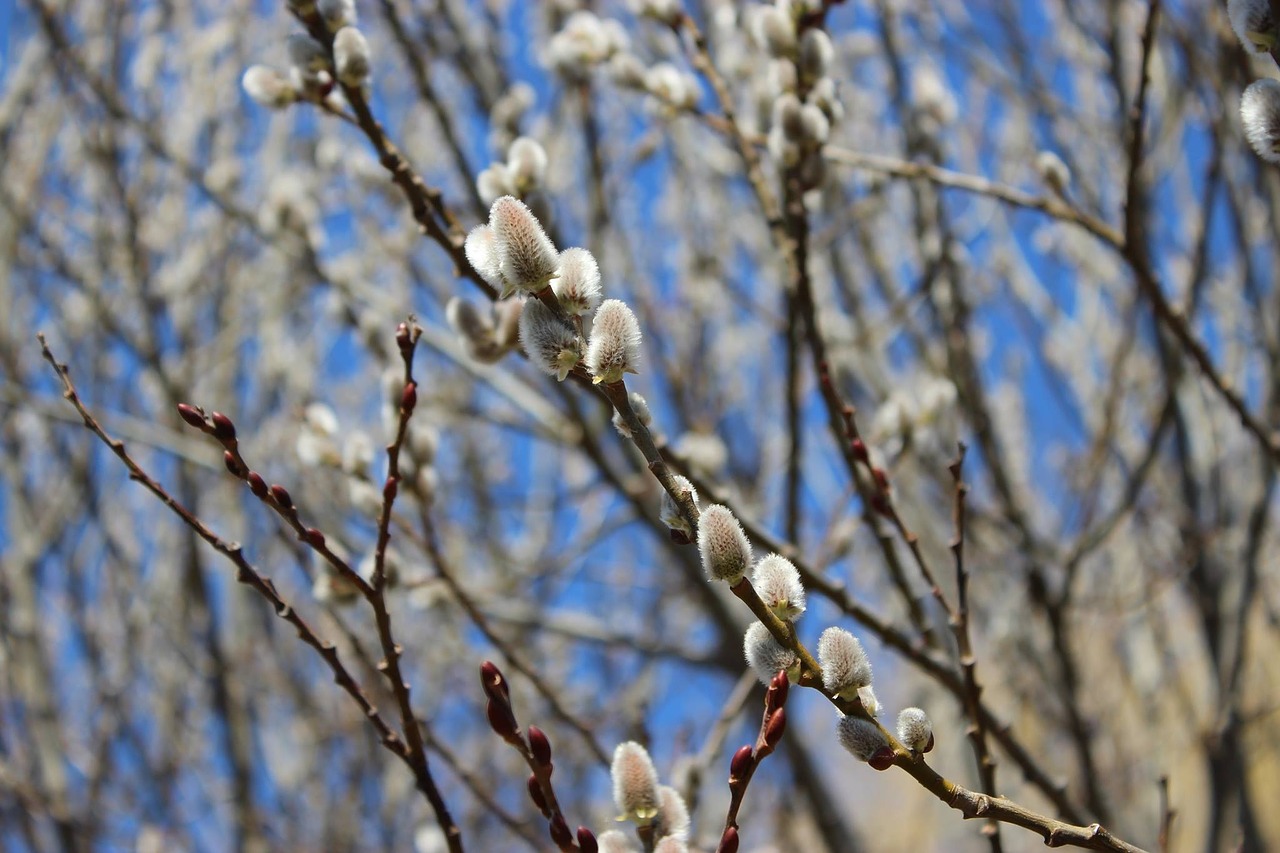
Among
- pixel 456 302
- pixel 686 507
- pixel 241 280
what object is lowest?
pixel 686 507

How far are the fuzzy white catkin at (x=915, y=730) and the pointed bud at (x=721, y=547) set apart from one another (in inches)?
8.0

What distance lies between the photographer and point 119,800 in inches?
171

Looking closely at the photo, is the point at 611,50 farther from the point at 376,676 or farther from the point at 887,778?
the point at 887,778

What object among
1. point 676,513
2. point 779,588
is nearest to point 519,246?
point 676,513

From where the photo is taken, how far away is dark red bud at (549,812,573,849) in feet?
3.39

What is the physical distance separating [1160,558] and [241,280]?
3690mm

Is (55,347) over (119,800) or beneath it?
over

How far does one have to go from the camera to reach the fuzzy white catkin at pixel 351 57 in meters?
1.58

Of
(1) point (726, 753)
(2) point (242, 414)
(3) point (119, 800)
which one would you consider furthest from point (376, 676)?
(3) point (119, 800)

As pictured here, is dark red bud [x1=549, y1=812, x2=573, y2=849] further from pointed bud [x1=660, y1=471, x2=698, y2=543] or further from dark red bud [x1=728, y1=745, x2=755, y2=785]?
pointed bud [x1=660, y1=471, x2=698, y2=543]

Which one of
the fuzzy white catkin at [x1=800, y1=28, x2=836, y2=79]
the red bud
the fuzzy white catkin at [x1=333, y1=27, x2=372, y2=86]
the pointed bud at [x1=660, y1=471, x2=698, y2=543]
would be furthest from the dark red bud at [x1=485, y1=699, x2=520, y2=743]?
the fuzzy white catkin at [x1=800, y1=28, x2=836, y2=79]

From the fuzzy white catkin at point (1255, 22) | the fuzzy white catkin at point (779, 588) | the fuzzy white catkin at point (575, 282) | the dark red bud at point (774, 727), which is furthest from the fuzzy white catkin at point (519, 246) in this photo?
the fuzzy white catkin at point (1255, 22)

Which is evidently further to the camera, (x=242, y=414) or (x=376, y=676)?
(x=242, y=414)

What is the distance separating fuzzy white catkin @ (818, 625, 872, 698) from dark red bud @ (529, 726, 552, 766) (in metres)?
0.26
